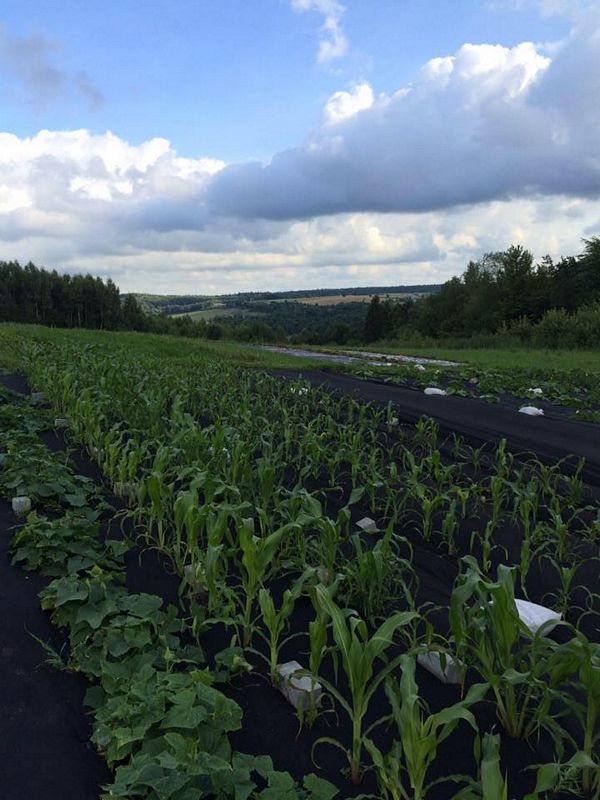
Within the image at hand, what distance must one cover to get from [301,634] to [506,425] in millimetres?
5466

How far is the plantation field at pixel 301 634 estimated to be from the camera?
5.82 feet

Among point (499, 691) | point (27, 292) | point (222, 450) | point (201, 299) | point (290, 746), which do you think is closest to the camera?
point (290, 746)

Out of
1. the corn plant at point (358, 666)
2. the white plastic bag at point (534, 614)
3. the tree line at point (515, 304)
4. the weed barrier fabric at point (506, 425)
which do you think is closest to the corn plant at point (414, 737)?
the corn plant at point (358, 666)

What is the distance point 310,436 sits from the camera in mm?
4887

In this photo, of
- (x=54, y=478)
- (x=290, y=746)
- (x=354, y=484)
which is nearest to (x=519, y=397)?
(x=354, y=484)

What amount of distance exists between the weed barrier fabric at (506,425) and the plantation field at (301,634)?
853 millimetres

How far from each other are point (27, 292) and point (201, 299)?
69998mm

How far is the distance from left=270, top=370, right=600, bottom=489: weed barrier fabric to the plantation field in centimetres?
85

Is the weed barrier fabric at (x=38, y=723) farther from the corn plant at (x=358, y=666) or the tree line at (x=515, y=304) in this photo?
the tree line at (x=515, y=304)

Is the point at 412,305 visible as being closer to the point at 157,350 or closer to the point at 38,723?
the point at 157,350

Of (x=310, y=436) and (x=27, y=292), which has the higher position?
(x=27, y=292)

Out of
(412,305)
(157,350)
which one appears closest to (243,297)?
(412,305)

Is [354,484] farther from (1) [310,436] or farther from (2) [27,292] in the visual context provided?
(2) [27,292]

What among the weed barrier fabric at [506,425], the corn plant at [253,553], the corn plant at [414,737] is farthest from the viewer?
the weed barrier fabric at [506,425]
